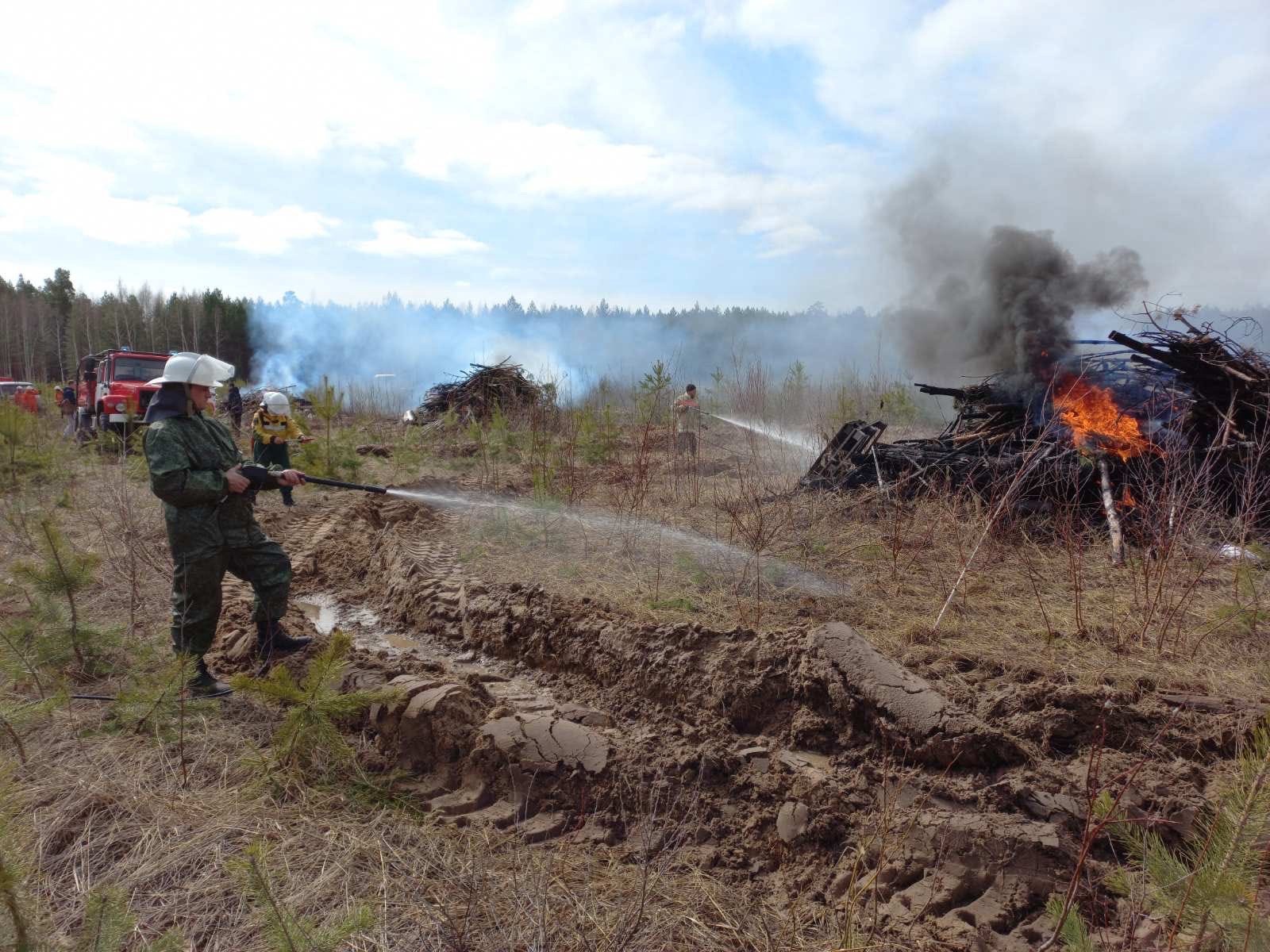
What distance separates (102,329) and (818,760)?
55.9 m

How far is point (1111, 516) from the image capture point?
6418 mm

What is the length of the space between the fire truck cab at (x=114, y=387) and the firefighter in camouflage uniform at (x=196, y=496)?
10.4 meters

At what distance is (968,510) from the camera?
7094 mm

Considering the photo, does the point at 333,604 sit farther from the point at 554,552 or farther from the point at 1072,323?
the point at 1072,323

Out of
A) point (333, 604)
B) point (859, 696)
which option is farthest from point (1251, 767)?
point (333, 604)

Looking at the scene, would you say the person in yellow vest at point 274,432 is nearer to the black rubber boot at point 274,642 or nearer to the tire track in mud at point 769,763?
the black rubber boot at point 274,642

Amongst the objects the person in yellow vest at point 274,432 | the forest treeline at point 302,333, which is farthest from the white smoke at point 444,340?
the person in yellow vest at point 274,432

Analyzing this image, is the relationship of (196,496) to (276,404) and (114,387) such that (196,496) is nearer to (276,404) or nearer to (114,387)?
(276,404)

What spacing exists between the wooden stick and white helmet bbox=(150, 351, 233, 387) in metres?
6.64

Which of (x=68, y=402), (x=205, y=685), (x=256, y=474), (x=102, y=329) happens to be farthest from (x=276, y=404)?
(x=102, y=329)

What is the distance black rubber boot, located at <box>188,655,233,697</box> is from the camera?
4195 mm

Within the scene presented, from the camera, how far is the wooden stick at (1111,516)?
6078 millimetres

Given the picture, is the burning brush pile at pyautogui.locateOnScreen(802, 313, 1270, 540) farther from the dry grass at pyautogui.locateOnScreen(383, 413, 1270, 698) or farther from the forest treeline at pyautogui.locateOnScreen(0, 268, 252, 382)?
the forest treeline at pyautogui.locateOnScreen(0, 268, 252, 382)

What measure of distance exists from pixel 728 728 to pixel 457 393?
1619 cm
